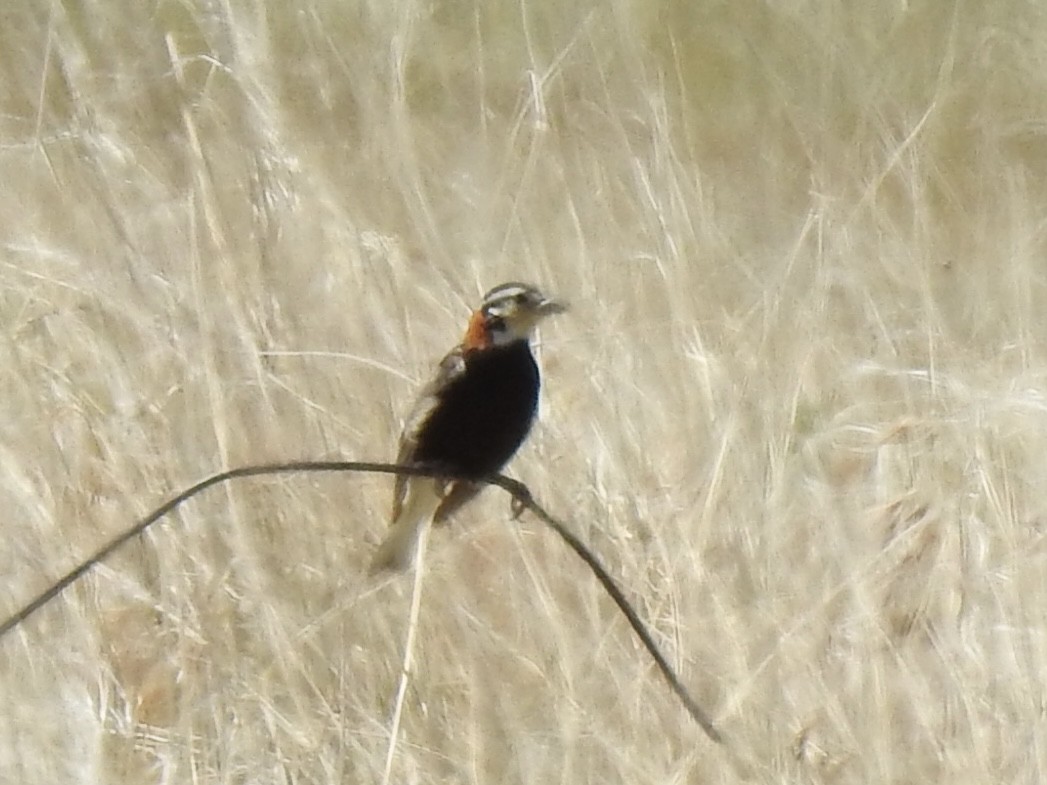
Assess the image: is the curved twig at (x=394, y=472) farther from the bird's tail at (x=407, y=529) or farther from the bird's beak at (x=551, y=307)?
the bird's beak at (x=551, y=307)

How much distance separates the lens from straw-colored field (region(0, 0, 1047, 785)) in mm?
945

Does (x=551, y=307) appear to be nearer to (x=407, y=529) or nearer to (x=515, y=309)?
(x=515, y=309)

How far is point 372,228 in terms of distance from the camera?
99cm

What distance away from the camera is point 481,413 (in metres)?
0.92

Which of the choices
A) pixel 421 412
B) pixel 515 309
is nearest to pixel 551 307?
pixel 515 309

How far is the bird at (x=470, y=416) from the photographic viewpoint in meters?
0.93

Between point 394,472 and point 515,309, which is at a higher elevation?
point 515,309

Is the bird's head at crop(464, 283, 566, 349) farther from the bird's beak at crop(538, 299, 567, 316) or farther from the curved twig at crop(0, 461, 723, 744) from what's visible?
the curved twig at crop(0, 461, 723, 744)

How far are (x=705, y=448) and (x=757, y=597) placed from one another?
139mm

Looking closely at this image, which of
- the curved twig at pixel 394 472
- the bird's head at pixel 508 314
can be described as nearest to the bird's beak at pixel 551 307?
the bird's head at pixel 508 314

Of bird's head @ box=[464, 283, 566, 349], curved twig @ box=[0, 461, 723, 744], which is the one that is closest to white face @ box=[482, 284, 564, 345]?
bird's head @ box=[464, 283, 566, 349]

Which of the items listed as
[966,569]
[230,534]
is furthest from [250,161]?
[966,569]

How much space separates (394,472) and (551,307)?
0.20 m

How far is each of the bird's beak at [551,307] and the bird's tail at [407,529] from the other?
0.18m
